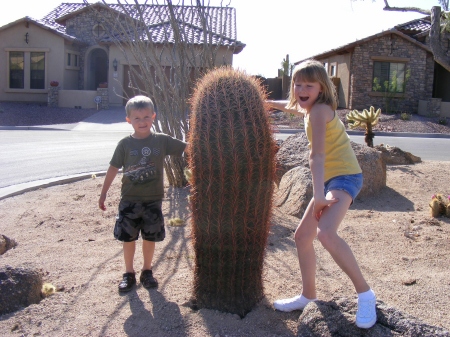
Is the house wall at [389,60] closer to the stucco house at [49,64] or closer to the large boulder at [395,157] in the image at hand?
the stucco house at [49,64]

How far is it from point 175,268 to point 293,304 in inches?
47.9

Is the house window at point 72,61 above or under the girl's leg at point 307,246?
above

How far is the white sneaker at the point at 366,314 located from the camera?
267cm

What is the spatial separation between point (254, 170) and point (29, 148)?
10887 millimetres

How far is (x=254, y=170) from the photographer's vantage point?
310 cm

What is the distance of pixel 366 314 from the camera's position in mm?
2705

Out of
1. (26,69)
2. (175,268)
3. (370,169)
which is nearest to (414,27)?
(26,69)

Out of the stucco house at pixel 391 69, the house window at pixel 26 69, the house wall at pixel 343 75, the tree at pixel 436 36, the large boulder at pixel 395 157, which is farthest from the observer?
the house window at pixel 26 69

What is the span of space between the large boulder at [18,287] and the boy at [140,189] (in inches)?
23.9

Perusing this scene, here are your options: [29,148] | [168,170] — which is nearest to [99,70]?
[29,148]

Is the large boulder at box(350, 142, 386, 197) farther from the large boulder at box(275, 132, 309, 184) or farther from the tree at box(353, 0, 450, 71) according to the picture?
the tree at box(353, 0, 450, 71)

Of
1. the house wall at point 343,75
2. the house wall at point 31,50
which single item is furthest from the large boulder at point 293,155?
the house wall at point 31,50

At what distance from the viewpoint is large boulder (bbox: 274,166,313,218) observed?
19.6ft

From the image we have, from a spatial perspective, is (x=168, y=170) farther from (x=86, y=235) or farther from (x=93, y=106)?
(x=93, y=106)
